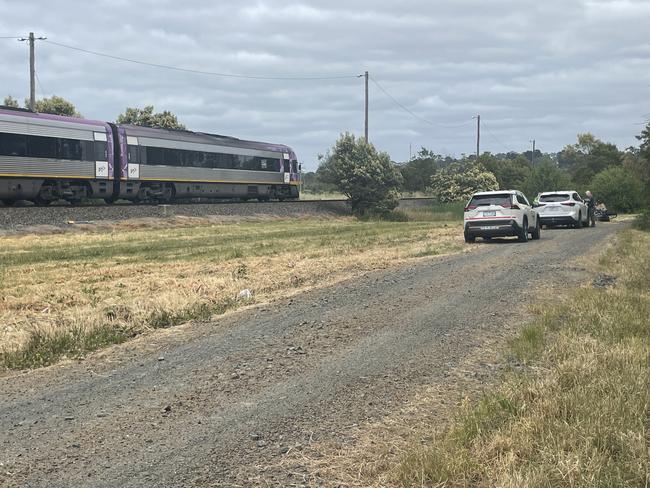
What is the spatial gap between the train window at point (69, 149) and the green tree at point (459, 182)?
42775 millimetres

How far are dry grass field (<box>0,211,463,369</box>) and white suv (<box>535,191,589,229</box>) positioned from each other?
5979 millimetres

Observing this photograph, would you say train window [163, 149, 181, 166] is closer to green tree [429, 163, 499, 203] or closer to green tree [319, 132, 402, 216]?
green tree [319, 132, 402, 216]

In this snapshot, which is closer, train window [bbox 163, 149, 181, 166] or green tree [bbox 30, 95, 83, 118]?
train window [bbox 163, 149, 181, 166]

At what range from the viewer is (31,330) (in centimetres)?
763

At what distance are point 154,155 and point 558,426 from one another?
2938 centimetres

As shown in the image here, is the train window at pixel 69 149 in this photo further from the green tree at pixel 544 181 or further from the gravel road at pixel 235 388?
the green tree at pixel 544 181

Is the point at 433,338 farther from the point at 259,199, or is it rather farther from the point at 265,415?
the point at 259,199

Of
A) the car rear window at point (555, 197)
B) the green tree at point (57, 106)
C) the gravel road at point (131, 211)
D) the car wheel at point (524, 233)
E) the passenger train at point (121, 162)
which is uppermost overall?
the green tree at point (57, 106)

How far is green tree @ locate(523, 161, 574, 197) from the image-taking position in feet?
205

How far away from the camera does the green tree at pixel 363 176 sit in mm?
47312

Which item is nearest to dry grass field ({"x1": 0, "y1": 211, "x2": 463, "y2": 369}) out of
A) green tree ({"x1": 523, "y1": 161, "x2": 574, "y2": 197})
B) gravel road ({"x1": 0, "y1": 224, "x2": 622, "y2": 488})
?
gravel road ({"x1": 0, "y1": 224, "x2": 622, "y2": 488})

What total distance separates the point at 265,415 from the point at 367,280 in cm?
706

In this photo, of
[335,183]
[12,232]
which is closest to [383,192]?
[335,183]

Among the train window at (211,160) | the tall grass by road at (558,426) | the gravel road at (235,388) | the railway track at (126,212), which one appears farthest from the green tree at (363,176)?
the tall grass by road at (558,426)
